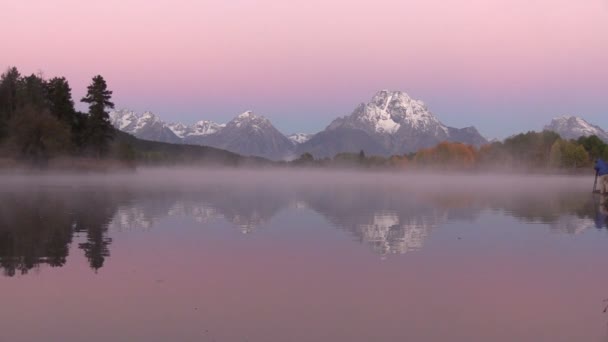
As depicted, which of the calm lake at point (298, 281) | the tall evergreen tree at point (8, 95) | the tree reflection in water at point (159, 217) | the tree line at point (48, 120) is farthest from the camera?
the tall evergreen tree at point (8, 95)

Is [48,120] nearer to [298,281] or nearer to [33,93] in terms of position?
[33,93]

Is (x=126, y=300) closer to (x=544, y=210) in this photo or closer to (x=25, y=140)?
(x=544, y=210)

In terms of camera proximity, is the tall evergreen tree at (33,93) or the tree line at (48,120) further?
the tall evergreen tree at (33,93)

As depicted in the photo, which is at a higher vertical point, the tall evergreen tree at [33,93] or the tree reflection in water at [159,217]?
the tall evergreen tree at [33,93]

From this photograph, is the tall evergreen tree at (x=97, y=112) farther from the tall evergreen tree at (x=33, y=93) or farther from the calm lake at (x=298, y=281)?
the calm lake at (x=298, y=281)

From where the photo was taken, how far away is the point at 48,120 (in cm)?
14875

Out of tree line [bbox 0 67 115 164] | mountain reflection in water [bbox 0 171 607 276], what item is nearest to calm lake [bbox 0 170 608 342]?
mountain reflection in water [bbox 0 171 607 276]

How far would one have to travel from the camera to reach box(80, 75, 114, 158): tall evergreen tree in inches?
6526

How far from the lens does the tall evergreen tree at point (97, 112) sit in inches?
6526

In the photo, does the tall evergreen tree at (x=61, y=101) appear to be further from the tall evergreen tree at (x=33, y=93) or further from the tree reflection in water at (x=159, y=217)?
the tree reflection in water at (x=159, y=217)

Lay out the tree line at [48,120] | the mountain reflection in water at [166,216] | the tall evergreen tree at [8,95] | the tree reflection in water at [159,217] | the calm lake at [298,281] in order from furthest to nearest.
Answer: the tall evergreen tree at [8,95]
the tree line at [48,120]
the mountain reflection in water at [166,216]
the tree reflection in water at [159,217]
the calm lake at [298,281]

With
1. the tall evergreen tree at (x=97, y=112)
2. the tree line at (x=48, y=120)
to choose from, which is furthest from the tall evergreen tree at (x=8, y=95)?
the tall evergreen tree at (x=97, y=112)

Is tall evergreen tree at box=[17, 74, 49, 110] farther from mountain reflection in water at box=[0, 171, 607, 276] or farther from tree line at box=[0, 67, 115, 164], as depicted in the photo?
mountain reflection in water at box=[0, 171, 607, 276]

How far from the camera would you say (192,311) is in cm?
1758
